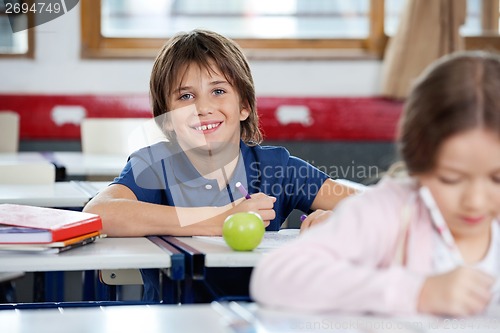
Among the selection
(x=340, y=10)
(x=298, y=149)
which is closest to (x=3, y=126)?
(x=298, y=149)

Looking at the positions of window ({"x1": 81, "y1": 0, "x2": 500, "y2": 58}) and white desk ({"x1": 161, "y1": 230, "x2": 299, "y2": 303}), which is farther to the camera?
window ({"x1": 81, "y1": 0, "x2": 500, "y2": 58})

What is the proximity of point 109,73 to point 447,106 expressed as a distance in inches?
144

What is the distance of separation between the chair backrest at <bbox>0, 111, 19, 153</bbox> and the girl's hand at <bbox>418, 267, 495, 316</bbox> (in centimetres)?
350

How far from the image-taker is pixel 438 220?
4.02 feet

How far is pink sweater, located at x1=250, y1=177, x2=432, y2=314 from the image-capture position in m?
1.12

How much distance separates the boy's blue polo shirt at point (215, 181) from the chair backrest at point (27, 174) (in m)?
0.84

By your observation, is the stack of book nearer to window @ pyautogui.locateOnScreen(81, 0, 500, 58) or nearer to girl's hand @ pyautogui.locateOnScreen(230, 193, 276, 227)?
girl's hand @ pyautogui.locateOnScreen(230, 193, 276, 227)

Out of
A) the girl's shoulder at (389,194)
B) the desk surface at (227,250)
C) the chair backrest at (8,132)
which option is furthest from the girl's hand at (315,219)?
the chair backrest at (8,132)

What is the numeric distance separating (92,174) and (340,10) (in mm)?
2059

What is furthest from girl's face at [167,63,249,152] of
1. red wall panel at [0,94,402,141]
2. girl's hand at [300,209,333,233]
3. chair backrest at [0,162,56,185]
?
red wall panel at [0,94,402,141]

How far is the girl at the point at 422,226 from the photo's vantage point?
1112 millimetres

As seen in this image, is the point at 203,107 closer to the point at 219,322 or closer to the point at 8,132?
the point at 219,322

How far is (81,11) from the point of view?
15.0 ft

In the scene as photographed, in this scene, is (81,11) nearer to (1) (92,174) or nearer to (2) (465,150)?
(1) (92,174)
